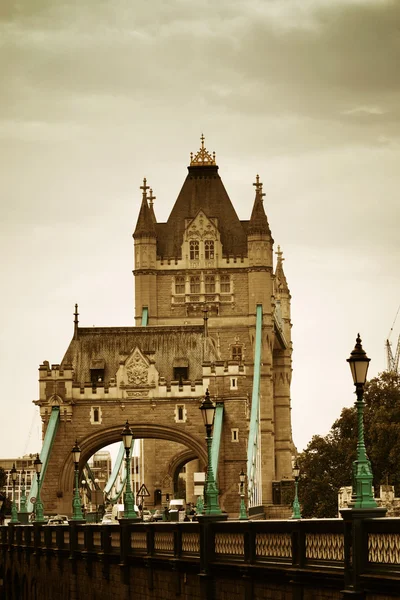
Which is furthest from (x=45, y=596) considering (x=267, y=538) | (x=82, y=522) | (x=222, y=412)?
(x=222, y=412)

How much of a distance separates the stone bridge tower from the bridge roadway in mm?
54404

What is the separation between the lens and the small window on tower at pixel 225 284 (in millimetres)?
143125

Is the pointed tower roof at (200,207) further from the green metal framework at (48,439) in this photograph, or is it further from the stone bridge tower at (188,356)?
the green metal framework at (48,439)

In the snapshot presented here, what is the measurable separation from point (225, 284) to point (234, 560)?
4399 inches

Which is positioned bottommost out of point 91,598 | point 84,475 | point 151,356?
point 91,598

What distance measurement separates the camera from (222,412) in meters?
110

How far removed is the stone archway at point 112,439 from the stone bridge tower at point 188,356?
0.28ft

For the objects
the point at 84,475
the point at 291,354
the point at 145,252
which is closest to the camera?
the point at 84,475

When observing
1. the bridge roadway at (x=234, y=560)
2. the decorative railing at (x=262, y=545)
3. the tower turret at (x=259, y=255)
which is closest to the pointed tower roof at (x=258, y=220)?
the tower turret at (x=259, y=255)

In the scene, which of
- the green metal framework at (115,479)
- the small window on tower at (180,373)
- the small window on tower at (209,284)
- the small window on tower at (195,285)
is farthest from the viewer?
the small window on tower at (195,285)

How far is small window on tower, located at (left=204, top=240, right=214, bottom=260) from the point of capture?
14688 centimetres

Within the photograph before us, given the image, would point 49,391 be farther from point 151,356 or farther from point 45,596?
point 45,596

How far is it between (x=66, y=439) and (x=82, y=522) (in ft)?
183

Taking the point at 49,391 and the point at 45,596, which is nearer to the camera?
the point at 45,596
